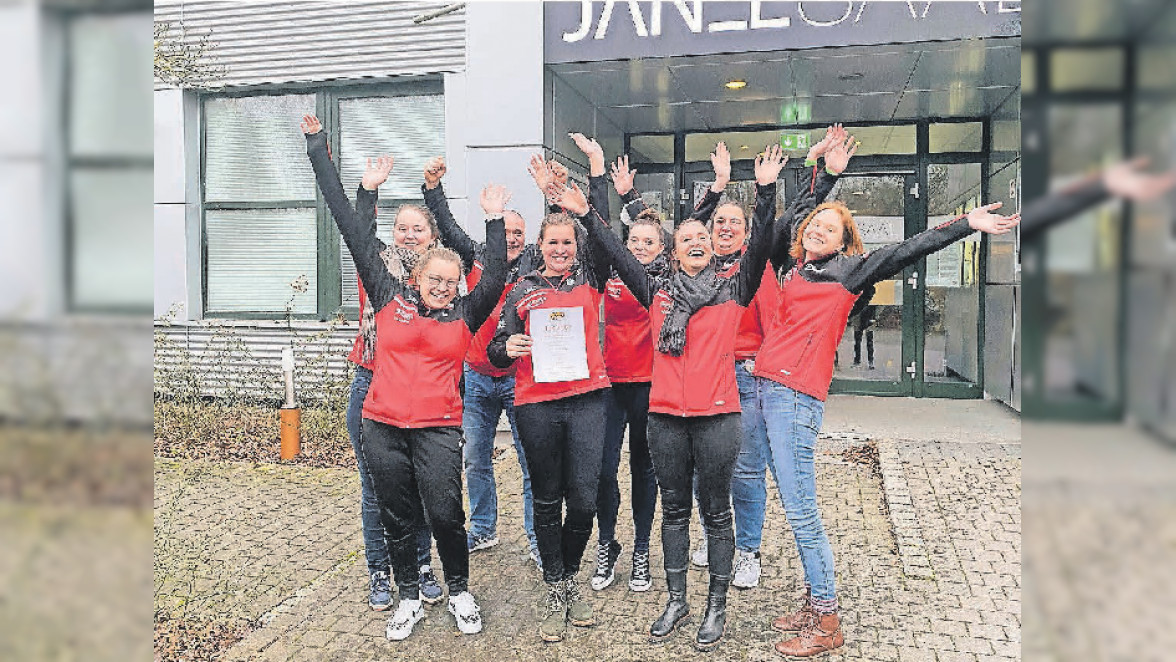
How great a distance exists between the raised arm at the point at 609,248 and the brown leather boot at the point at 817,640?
1.62m

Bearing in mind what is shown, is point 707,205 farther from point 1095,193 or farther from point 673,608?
point 1095,193

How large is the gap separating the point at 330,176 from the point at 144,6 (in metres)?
3.25

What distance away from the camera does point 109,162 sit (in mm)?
822

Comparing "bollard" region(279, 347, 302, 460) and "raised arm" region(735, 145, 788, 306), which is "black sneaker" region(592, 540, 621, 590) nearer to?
"raised arm" region(735, 145, 788, 306)

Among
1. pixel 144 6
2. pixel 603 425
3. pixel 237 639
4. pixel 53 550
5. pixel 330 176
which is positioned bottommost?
pixel 237 639

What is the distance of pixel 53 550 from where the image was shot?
29.9 inches

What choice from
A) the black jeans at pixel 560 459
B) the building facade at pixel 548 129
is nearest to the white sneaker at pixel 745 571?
the black jeans at pixel 560 459

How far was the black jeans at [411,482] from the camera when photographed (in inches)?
156

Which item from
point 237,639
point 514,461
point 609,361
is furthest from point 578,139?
point 514,461

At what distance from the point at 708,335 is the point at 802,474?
74cm

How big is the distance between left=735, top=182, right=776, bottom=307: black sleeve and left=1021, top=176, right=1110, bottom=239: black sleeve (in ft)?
10.5

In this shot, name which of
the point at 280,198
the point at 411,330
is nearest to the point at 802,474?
the point at 411,330

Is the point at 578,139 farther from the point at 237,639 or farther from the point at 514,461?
the point at 514,461

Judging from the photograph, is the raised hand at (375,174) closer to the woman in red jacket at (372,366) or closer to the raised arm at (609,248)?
the woman in red jacket at (372,366)
